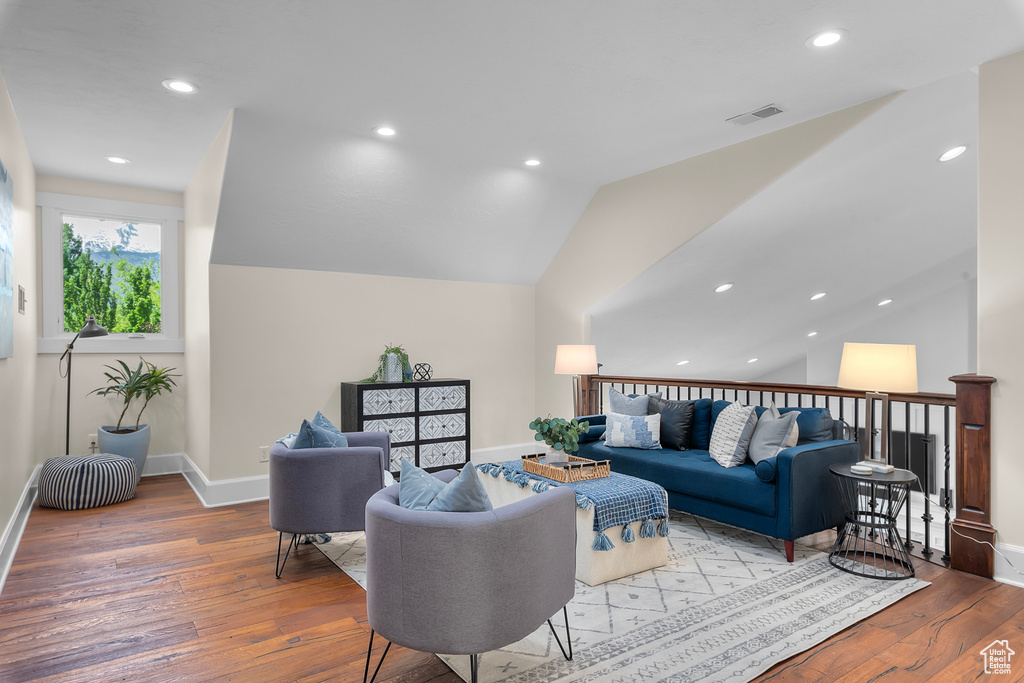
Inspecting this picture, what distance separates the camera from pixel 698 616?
281cm

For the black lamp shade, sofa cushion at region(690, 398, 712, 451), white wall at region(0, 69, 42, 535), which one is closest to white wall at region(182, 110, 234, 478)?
the black lamp shade

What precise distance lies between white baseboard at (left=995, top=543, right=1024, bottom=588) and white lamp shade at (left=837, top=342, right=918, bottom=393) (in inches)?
37.2

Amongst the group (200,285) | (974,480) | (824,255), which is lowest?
(974,480)

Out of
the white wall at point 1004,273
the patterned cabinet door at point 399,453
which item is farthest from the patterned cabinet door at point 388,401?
the white wall at point 1004,273

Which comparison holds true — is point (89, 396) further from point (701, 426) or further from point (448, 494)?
point (701, 426)

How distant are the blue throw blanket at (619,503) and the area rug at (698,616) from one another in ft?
0.84

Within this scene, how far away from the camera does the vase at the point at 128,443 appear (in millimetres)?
5309

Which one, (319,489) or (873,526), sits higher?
(319,489)

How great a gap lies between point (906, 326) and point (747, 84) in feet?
22.0

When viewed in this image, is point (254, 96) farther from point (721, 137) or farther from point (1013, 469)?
point (1013, 469)

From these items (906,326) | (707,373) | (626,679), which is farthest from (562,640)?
(906,326)

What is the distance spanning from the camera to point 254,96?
363 cm

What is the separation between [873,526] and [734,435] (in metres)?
0.91

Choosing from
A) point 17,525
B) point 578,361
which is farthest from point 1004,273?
point 17,525
